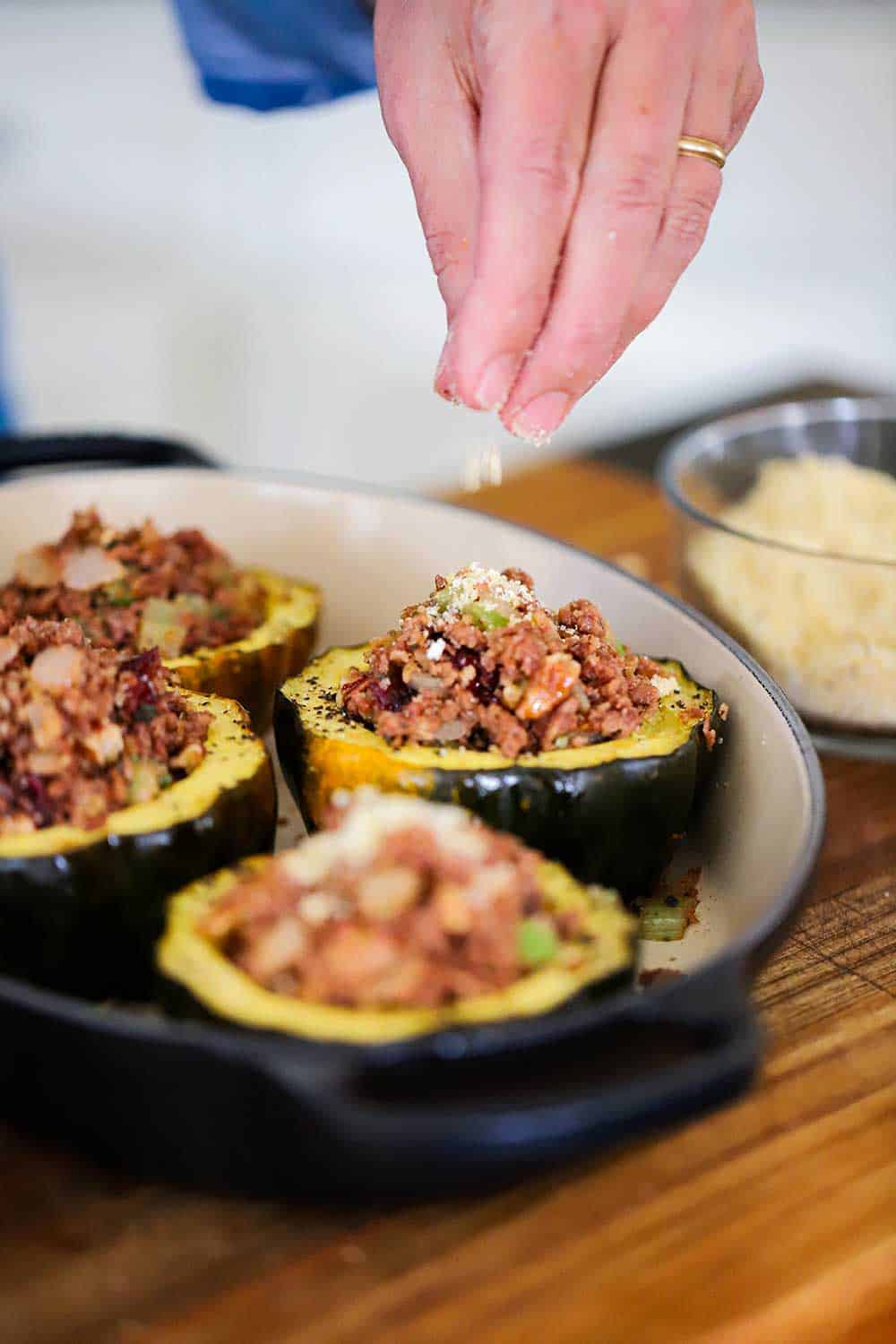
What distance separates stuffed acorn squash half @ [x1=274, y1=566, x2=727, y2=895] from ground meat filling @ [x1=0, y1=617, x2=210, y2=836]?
0.16 meters

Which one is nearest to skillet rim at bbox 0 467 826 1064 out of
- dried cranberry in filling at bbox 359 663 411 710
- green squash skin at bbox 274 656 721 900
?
green squash skin at bbox 274 656 721 900

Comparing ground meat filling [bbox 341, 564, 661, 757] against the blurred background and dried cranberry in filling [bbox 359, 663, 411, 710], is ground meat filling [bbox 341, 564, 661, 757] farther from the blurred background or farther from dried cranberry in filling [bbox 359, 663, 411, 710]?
the blurred background

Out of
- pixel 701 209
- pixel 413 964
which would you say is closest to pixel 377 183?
pixel 701 209

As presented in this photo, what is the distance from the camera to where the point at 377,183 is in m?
3.92

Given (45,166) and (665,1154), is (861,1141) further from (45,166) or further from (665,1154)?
(45,166)

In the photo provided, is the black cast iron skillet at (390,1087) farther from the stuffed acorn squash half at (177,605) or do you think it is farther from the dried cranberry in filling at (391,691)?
the stuffed acorn squash half at (177,605)

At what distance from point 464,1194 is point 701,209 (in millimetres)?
960

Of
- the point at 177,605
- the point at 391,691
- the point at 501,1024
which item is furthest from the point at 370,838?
the point at 177,605

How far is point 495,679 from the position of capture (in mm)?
1375

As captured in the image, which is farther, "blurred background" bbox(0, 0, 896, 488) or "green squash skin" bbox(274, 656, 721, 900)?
"blurred background" bbox(0, 0, 896, 488)

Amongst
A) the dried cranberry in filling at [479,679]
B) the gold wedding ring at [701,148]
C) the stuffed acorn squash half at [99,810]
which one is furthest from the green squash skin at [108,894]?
the gold wedding ring at [701,148]

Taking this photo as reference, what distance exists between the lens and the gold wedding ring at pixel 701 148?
1.31 metres

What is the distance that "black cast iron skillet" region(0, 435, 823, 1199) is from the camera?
831 millimetres

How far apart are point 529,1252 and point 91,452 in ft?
4.86
